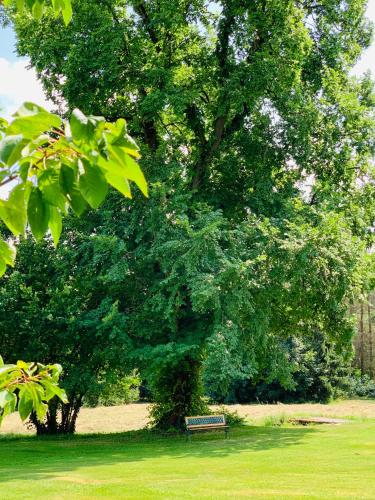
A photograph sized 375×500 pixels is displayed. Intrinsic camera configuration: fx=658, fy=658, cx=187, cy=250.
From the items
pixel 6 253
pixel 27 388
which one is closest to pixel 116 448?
pixel 27 388

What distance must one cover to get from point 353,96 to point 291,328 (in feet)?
25.1

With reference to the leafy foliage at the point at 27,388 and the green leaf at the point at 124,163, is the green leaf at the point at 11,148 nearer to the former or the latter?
the green leaf at the point at 124,163

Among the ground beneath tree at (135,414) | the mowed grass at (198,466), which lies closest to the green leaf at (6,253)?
the mowed grass at (198,466)

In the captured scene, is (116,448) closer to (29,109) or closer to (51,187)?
(51,187)

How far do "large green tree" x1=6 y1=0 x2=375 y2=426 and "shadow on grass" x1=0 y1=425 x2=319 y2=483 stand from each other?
1.71 metres

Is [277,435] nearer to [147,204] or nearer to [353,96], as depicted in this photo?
[147,204]

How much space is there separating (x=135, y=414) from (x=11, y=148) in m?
29.7

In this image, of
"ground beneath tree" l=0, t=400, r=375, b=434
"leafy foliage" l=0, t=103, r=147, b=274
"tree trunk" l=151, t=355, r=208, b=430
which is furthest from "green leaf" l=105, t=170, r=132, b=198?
"ground beneath tree" l=0, t=400, r=375, b=434

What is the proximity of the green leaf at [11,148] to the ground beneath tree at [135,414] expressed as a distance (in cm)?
2079

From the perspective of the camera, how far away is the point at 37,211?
4.78ft

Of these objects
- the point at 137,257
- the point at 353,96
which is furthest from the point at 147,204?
the point at 353,96

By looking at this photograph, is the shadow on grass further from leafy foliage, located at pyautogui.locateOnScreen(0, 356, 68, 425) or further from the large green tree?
leafy foliage, located at pyautogui.locateOnScreen(0, 356, 68, 425)

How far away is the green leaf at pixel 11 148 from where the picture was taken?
1.24 m

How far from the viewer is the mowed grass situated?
9445mm
